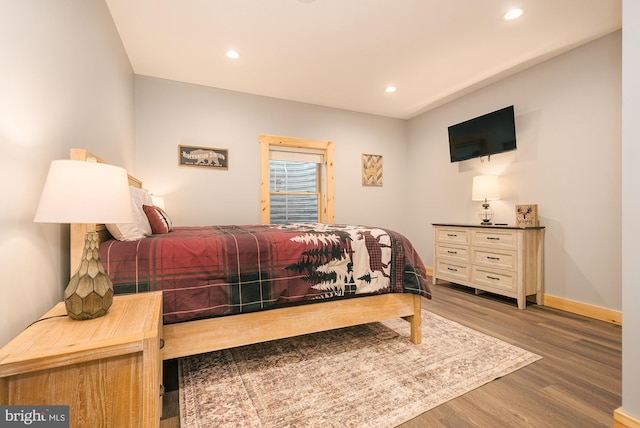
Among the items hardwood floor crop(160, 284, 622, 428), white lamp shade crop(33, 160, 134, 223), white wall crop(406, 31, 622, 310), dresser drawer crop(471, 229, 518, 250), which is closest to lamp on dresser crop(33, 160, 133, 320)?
white lamp shade crop(33, 160, 134, 223)

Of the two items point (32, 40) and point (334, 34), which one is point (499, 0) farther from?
point (32, 40)

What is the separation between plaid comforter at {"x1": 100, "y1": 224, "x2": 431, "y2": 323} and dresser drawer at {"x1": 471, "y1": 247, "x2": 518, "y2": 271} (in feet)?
5.07

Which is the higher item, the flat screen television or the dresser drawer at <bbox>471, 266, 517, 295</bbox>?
the flat screen television

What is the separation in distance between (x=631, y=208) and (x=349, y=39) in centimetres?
246

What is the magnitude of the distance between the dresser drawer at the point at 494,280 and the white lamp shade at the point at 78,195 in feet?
11.4

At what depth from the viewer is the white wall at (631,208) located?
48.2 inches

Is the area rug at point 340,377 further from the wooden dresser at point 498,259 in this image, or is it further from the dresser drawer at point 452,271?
the dresser drawer at point 452,271

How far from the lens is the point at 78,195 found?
3.26 ft

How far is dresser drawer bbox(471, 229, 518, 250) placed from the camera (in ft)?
10.0

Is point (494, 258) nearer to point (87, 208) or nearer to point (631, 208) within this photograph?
point (631, 208)

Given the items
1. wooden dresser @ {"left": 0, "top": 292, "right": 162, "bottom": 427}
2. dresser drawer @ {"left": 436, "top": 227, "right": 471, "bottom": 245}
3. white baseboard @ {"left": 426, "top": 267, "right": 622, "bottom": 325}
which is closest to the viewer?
wooden dresser @ {"left": 0, "top": 292, "right": 162, "bottom": 427}

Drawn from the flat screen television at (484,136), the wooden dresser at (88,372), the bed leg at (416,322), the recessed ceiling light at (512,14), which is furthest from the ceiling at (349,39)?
the wooden dresser at (88,372)

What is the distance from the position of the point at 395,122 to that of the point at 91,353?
506 cm

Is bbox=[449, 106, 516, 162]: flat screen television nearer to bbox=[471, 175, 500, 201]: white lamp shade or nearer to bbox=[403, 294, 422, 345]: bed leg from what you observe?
bbox=[471, 175, 500, 201]: white lamp shade
